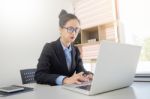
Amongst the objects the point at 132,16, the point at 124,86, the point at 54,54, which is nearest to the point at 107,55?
the point at 124,86

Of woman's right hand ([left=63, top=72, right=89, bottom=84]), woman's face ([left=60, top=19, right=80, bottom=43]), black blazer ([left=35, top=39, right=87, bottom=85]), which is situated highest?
woman's face ([left=60, top=19, right=80, bottom=43])

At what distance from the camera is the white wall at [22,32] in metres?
2.96

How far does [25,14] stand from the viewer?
3.27 metres

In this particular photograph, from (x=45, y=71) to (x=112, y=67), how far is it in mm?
707

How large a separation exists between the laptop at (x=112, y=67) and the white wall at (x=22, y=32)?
2176 millimetres

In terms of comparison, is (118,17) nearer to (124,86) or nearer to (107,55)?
(124,86)

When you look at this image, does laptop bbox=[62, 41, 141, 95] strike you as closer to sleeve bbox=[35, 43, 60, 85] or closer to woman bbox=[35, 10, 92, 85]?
sleeve bbox=[35, 43, 60, 85]

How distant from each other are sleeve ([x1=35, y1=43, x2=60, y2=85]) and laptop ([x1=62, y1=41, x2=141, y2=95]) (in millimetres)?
285

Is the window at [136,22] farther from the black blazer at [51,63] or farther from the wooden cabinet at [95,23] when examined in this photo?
the black blazer at [51,63]

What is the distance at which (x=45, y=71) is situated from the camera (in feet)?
4.75

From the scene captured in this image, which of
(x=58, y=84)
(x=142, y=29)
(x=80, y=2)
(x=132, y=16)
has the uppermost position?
(x=80, y=2)

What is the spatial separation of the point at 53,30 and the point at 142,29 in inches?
65.7

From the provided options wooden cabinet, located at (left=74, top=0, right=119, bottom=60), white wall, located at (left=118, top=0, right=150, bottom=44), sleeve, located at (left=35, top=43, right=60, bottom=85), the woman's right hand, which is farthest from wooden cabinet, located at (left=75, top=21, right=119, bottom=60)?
the woman's right hand

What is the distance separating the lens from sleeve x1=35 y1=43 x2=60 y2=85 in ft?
4.31
